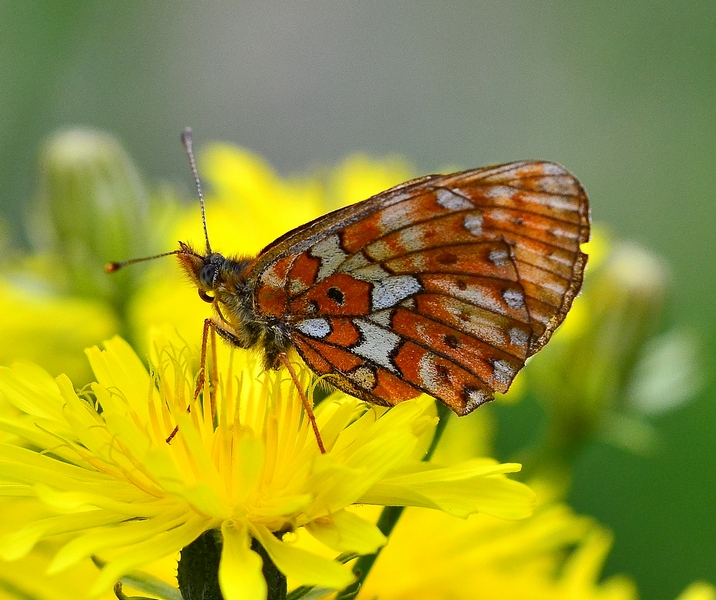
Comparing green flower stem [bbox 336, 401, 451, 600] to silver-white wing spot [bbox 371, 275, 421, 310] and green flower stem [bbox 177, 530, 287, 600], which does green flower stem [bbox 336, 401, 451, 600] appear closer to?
green flower stem [bbox 177, 530, 287, 600]

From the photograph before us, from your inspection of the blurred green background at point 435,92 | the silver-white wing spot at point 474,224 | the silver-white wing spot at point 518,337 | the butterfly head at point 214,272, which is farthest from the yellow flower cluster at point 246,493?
the blurred green background at point 435,92

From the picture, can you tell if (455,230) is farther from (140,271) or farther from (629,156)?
(629,156)

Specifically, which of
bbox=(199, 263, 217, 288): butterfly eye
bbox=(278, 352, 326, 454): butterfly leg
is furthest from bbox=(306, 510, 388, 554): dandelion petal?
bbox=(199, 263, 217, 288): butterfly eye

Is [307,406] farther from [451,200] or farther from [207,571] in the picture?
[451,200]

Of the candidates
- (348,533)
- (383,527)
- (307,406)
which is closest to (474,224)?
(307,406)

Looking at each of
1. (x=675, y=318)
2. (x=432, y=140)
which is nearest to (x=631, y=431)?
(x=675, y=318)

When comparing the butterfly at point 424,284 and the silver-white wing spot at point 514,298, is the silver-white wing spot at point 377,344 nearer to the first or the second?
the butterfly at point 424,284

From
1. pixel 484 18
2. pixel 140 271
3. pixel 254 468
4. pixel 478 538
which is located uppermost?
pixel 484 18
